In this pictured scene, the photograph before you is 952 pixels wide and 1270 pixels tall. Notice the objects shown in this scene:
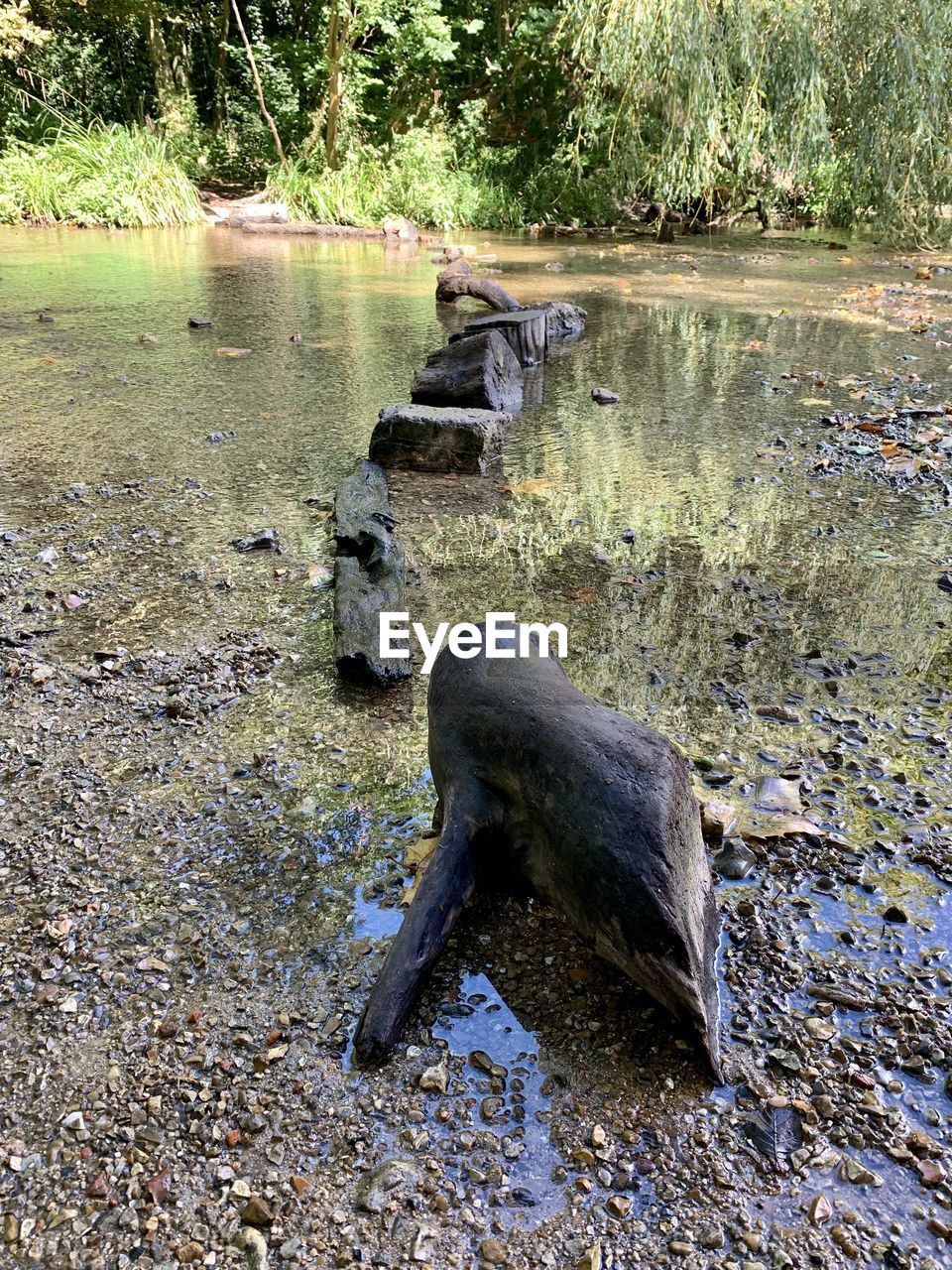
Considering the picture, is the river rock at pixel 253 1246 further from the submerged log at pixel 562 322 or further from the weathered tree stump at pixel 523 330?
the submerged log at pixel 562 322

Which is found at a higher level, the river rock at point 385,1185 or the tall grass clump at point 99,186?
the tall grass clump at point 99,186

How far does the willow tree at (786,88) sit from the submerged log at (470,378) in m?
5.66

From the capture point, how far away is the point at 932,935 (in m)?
1.59

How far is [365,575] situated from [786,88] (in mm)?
8190

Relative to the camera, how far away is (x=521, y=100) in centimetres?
1459

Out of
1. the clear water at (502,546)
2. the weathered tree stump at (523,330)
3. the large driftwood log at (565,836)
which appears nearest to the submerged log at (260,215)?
the clear water at (502,546)

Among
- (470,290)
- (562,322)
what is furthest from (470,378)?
(470,290)

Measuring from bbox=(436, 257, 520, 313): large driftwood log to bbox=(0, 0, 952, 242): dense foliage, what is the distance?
10.9 ft

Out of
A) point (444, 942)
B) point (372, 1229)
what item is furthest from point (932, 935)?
point (372, 1229)

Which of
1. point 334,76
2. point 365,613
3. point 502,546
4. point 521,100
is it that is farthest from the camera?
point 521,100

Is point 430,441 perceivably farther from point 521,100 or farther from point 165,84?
point 165,84

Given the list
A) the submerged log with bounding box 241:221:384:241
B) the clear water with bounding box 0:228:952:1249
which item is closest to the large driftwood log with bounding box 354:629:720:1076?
the clear water with bounding box 0:228:952:1249

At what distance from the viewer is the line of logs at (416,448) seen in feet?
8.29

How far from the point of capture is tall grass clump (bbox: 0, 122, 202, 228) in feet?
39.1
